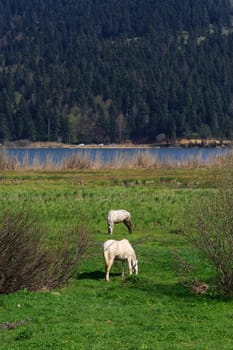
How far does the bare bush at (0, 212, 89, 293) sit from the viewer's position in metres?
17.1

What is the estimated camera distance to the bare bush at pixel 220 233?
16844 mm

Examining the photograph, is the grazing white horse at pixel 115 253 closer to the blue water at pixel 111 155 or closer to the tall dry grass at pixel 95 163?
the tall dry grass at pixel 95 163

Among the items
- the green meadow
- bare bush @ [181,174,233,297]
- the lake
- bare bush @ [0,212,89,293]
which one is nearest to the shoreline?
the lake

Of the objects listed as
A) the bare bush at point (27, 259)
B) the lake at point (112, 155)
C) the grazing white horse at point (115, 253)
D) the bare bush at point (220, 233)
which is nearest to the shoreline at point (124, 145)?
the lake at point (112, 155)

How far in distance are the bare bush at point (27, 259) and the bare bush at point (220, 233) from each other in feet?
12.5

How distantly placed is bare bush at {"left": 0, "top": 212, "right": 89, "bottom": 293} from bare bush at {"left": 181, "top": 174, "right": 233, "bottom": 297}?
12.5 feet

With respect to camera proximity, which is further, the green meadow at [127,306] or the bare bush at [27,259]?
the bare bush at [27,259]

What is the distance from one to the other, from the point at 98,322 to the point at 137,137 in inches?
7251

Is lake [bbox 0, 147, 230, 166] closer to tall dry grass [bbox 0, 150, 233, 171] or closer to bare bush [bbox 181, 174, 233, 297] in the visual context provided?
tall dry grass [bbox 0, 150, 233, 171]

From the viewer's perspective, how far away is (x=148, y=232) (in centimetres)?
2939

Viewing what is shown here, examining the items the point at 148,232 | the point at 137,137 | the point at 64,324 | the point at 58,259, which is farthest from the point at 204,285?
the point at 137,137

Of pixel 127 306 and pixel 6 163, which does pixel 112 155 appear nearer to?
pixel 6 163

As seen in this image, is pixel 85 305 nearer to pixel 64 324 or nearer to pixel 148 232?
pixel 64 324

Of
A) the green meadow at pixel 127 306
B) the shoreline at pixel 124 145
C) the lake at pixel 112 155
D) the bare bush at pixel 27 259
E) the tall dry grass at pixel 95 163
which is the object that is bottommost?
the green meadow at pixel 127 306
